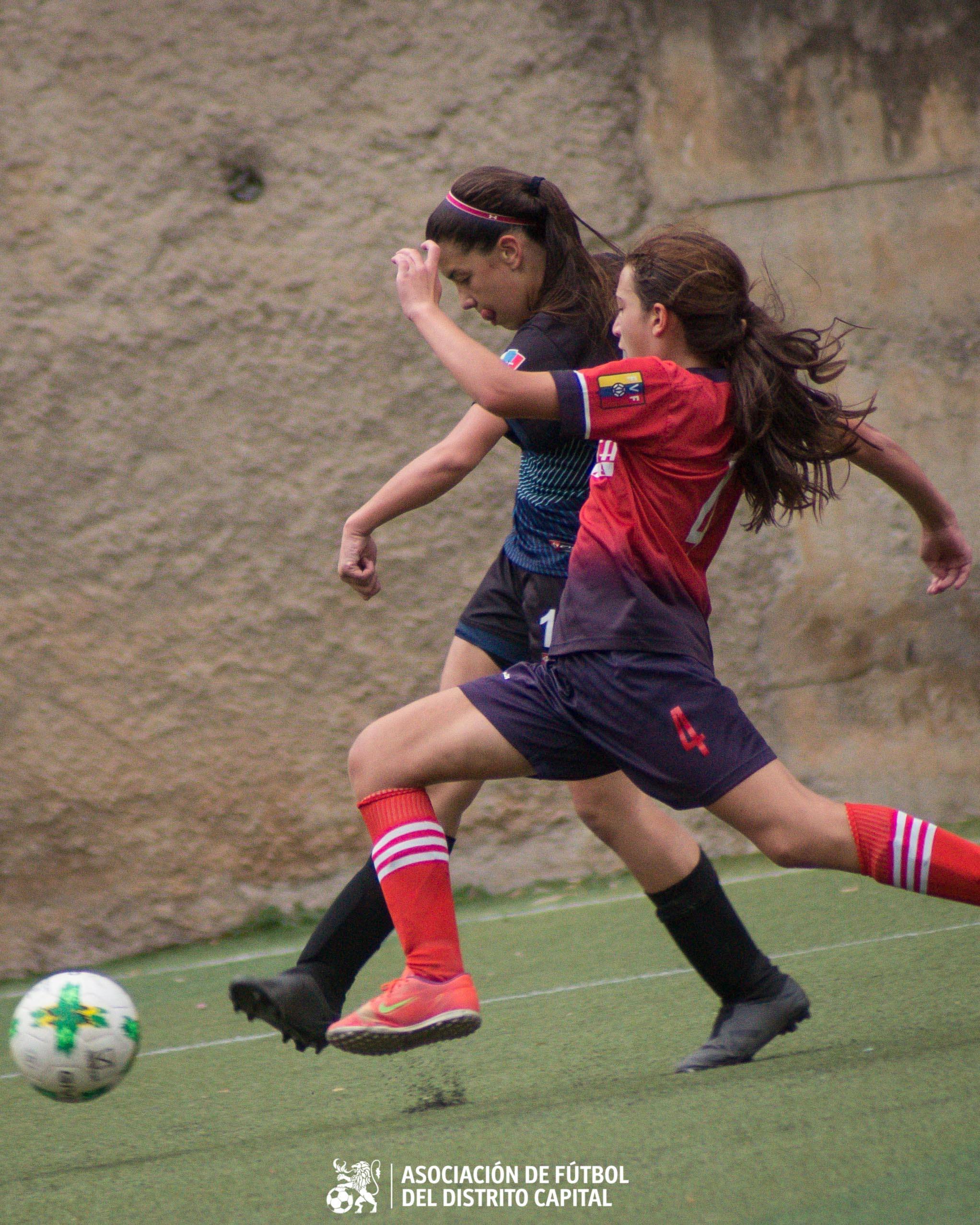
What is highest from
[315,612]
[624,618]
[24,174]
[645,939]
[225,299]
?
[24,174]

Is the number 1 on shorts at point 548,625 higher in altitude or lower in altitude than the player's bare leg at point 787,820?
higher

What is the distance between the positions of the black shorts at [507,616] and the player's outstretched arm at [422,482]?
13.8 inches

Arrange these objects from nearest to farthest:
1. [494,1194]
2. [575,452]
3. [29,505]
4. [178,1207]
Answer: [494,1194] → [178,1207] → [575,452] → [29,505]

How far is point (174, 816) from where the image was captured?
4.87 metres

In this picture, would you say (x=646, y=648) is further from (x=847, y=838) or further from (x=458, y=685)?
(x=458, y=685)

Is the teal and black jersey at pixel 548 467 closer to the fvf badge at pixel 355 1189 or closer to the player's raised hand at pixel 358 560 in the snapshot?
the player's raised hand at pixel 358 560

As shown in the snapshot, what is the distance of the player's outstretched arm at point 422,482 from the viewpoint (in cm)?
263

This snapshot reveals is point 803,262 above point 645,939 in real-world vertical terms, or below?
above

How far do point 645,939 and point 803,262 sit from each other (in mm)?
2766

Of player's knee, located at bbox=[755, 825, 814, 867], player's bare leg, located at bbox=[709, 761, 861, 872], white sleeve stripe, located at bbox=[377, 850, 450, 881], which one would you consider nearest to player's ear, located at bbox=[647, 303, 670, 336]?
player's bare leg, located at bbox=[709, 761, 861, 872]

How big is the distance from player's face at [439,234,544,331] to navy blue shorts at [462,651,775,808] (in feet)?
2.83

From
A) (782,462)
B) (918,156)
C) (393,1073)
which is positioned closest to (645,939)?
(393,1073)

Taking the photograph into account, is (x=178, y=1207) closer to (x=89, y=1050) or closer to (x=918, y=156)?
(x=89, y=1050)

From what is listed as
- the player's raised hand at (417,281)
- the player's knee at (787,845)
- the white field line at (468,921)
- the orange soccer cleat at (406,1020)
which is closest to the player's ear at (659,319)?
the player's raised hand at (417,281)
